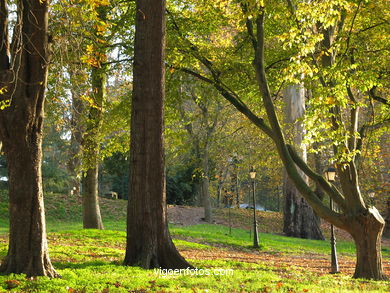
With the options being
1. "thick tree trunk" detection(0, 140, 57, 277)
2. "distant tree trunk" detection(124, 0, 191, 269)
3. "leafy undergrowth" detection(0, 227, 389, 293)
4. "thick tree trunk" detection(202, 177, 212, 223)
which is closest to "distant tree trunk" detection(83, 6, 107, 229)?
"distant tree trunk" detection(124, 0, 191, 269)

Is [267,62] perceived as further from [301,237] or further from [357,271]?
[301,237]

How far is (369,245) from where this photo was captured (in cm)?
1109

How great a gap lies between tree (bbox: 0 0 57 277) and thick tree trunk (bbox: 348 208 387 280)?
7343 millimetres

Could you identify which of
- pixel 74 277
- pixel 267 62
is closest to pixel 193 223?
pixel 267 62

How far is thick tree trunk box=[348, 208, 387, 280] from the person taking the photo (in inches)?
436

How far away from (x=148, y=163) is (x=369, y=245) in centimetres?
586

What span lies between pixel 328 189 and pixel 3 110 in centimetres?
811

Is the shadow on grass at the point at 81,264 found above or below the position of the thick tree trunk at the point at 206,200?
Answer: below

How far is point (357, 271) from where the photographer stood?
11242 mm

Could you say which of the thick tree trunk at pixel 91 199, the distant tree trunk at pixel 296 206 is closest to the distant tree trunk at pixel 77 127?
the thick tree trunk at pixel 91 199

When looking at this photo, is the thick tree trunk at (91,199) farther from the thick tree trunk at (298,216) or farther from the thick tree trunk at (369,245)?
the thick tree trunk at (298,216)

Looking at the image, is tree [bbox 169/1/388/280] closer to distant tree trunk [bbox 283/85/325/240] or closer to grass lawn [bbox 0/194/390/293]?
grass lawn [bbox 0/194/390/293]

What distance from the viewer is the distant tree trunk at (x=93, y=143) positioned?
14.9m

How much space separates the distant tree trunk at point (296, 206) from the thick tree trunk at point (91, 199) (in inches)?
433
